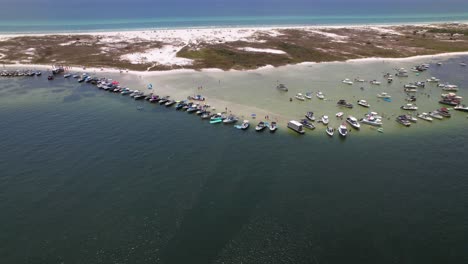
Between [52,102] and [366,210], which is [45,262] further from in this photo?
[52,102]

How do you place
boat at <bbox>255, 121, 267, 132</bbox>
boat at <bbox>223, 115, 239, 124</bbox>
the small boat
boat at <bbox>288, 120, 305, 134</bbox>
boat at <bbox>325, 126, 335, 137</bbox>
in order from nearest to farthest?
boat at <bbox>325, 126, 335, 137</bbox> < boat at <bbox>288, 120, 305, 134</bbox> < boat at <bbox>255, 121, 267, 132</bbox> < the small boat < boat at <bbox>223, 115, 239, 124</bbox>

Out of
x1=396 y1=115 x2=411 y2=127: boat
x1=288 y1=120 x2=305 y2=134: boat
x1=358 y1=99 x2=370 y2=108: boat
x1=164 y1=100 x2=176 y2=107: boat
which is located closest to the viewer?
x1=288 y1=120 x2=305 y2=134: boat

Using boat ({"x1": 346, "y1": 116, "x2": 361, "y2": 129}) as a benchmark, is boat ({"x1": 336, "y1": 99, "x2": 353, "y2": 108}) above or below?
above

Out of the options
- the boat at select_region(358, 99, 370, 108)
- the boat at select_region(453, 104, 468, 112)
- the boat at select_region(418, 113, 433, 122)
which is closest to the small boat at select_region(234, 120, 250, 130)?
the boat at select_region(358, 99, 370, 108)

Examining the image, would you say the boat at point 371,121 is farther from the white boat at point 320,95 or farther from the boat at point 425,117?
the white boat at point 320,95

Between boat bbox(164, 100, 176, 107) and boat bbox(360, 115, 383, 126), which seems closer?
boat bbox(360, 115, 383, 126)

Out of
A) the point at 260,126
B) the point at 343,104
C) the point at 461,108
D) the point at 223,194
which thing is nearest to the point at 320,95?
the point at 343,104

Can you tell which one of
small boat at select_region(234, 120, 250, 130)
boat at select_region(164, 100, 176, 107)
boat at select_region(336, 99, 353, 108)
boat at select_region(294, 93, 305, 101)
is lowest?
small boat at select_region(234, 120, 250, 130)

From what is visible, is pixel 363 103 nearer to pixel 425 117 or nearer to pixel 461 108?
pixel 425 117

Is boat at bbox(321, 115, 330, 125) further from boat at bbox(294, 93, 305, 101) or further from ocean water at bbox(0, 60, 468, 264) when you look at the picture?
boat at bbox(294, 93, 305, 101)
